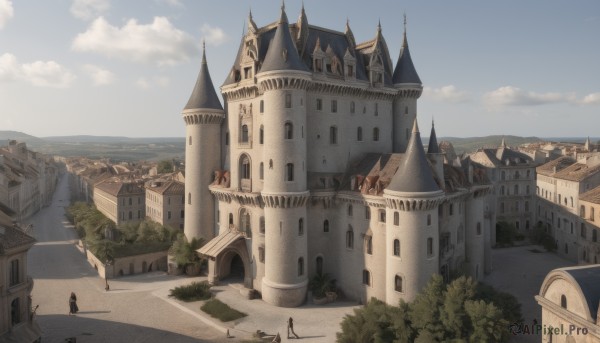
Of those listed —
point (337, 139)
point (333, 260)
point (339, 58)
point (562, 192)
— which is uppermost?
point (339, 58)

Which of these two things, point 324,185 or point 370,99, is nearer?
point 324,185

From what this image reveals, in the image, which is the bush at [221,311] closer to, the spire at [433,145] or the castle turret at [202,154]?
the castle turret at [202,154]

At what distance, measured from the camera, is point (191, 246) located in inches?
2045

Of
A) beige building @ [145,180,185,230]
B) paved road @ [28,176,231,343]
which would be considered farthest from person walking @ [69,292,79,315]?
beige building @ [145,180,185,230]

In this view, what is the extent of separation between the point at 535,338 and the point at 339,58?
32320 mm

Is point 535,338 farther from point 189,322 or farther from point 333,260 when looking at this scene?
point 189,322

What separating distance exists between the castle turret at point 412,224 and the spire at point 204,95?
25323 millimetres

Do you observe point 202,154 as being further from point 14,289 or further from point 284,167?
point 14,289

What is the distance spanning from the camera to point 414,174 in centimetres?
3691

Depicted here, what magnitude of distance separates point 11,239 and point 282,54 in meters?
26.7

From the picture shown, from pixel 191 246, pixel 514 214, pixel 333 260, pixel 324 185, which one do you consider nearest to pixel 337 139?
pixel 324 185

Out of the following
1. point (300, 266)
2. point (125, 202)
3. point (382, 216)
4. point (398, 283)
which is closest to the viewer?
point (398, 283)

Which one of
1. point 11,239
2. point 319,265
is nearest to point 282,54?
point 319,265

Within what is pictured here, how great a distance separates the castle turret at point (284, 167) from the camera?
4144 cm
